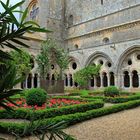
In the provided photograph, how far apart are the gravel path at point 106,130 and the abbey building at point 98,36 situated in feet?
53.9

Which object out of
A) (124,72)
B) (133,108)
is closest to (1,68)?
(133,108)

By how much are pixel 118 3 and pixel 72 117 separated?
25.0 m

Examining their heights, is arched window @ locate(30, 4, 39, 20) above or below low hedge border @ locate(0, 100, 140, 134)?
above

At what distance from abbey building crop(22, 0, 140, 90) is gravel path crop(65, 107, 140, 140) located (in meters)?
16.4

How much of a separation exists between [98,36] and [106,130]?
24.0m

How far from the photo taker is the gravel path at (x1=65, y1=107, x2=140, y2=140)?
623cm

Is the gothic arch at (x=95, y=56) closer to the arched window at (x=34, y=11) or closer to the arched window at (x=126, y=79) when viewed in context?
the arched window at (x=126, y=79)

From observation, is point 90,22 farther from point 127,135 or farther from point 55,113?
point 127,135

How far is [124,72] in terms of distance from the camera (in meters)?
25.5

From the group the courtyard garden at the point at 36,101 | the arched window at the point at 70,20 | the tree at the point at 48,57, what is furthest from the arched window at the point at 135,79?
the arched window at the point at 70,20

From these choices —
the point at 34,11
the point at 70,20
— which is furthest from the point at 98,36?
the point at 34,11

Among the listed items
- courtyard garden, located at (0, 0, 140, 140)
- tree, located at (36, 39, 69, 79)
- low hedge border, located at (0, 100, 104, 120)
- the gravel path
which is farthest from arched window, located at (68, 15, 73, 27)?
the gravel path

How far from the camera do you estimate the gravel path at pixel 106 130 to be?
20.4 feet

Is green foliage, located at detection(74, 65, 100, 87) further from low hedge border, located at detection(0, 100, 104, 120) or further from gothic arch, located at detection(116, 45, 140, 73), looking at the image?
low hedge border, located at detection(0, 100, 104, 120)
